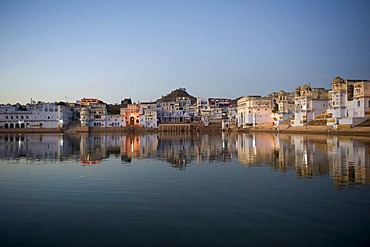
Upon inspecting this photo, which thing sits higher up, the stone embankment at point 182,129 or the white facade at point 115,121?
the white facade at point 115,121

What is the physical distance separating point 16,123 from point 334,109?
77306mm

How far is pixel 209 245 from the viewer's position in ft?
18.9

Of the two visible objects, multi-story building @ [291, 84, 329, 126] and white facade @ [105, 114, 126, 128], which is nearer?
multi-story building @ [291, 84, 329, 126]

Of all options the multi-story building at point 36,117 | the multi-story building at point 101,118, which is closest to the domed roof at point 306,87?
the multi-story building at point 101,118

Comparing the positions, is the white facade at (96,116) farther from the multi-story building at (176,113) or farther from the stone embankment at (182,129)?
the multi-story building at (176,113)

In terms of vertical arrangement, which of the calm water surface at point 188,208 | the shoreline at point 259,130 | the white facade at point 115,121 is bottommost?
the calm water surface at point 188,208

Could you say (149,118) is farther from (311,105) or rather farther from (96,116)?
(311,105)

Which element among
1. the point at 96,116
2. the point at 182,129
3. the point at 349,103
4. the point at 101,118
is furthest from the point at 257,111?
the point at 96,116

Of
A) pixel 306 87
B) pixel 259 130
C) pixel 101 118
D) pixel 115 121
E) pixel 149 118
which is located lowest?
pixel 259 130

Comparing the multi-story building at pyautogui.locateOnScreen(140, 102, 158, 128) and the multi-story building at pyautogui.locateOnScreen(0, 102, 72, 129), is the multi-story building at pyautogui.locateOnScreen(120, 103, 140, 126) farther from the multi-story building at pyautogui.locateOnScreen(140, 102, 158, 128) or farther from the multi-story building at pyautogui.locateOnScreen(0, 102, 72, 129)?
the multi-story building at pyautogui.locateOnScreen(0, 102, 72, 129)

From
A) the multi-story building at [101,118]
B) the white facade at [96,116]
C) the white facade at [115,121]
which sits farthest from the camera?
the white facade at [115,121]

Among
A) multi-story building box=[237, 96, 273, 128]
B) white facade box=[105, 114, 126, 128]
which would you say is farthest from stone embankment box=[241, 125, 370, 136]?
white facade box=[105, 114, 126, 128]

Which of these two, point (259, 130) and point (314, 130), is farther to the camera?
point (259, 130)

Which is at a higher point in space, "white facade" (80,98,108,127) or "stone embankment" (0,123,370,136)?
"white facade" (80,98,108,127)
